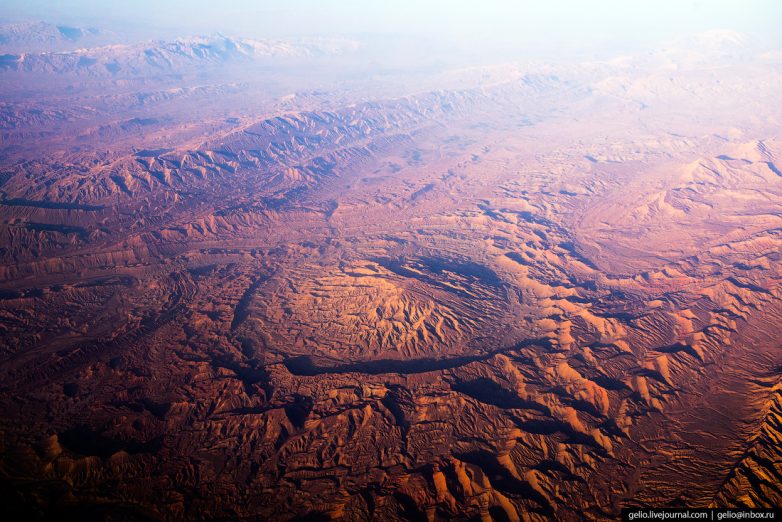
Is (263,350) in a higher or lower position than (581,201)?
lower

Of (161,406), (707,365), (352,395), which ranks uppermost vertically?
(707,365)

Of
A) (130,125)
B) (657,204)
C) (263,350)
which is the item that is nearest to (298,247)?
(263,350)

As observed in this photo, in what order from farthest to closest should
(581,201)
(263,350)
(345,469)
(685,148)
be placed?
1. (685,148)
2. (581,201)
3. (263,350)
4. (345,469)

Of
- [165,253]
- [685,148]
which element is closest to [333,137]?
[165,253]

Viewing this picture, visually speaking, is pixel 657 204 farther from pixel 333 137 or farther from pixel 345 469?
pixel 333 137

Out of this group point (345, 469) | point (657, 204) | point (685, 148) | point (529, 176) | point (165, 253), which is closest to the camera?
point (345, 469)

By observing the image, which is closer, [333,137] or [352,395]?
[352,395]

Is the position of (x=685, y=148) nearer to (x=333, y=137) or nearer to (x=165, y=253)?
(x=333, y=137)
